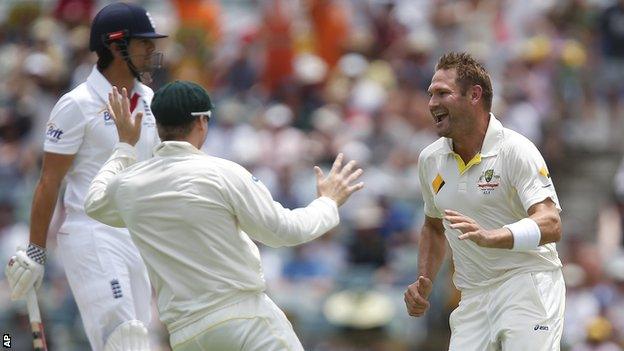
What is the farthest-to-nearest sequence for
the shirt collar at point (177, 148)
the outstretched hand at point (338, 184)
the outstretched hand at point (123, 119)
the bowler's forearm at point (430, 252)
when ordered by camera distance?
the bowler's forearm at point (430, 252)
the outstretched hand at point (123, 119)
the outstretched hand at point (338, 184)
the shirt collar at point (177, 148)

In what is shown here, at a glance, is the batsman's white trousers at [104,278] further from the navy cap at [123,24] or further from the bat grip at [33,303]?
the navy cap at [123,24]

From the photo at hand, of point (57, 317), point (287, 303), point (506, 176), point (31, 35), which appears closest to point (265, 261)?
point (287, 303)

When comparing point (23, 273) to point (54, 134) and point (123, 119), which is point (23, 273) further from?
point (123, 119)

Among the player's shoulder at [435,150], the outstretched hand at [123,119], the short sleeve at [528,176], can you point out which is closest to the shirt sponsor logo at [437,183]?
the player's shoulder at [435,150]

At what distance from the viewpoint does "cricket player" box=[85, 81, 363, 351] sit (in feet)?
24.5

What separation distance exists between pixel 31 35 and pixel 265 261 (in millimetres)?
6052

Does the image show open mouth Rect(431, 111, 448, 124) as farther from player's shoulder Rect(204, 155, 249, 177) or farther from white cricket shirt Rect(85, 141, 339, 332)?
player's shoulder Rect(204, 155, 249, 177)

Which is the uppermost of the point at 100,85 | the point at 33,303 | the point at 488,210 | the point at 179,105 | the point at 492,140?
the point at 179,105

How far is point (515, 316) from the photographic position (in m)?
7.93

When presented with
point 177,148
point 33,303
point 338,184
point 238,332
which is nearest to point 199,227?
point 177,148

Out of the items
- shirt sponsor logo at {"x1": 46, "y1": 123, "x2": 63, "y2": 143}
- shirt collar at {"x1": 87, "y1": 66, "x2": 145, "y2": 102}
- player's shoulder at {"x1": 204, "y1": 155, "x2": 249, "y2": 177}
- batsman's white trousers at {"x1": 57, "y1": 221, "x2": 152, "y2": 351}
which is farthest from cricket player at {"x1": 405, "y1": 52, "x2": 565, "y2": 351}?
shirt sponsor logo at {"x1": 46, "y1": 123, "x2": 63, "y2": 143}

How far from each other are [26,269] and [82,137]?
87 centimetres

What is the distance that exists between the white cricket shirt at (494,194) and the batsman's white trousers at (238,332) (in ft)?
4.20

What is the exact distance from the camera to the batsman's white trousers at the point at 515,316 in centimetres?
788
